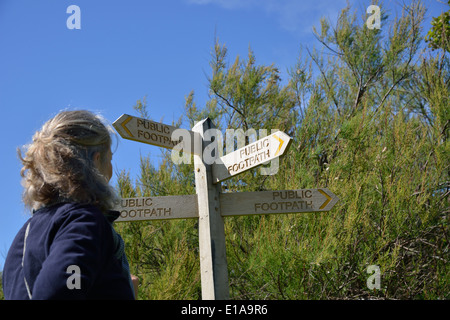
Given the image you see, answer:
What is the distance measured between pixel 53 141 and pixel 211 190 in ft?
6.64

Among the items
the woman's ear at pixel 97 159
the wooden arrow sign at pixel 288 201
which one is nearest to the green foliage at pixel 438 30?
the wooden arrow sign at pixel 288 201

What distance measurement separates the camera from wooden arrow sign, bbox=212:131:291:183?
2.88 metres

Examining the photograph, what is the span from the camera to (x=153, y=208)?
314 cm

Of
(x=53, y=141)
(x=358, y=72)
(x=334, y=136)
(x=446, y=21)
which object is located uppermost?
(x=446, y=21)

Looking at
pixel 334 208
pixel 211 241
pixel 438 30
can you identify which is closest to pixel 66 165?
pixel 211 241

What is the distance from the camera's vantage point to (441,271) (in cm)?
473

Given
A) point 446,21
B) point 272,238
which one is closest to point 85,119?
point 272,238

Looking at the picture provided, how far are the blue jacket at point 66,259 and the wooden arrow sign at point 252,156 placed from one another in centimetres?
179

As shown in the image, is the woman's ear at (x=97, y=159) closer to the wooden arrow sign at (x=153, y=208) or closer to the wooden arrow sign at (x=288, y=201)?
the wooden arrow sign at (x=153, y=208)

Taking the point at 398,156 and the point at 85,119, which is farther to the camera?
the point at 398,156

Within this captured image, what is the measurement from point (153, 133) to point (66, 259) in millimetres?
2093

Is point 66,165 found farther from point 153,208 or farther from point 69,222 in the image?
point 153,208

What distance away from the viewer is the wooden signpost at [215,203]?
307cm
